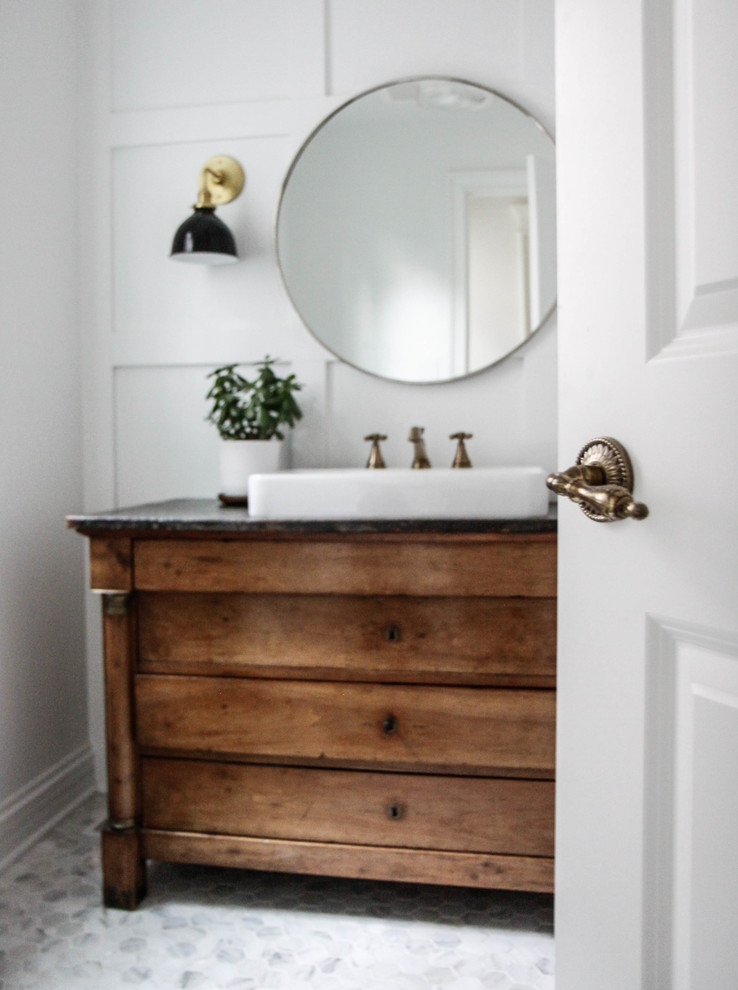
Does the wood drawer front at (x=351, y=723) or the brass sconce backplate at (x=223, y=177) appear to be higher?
the brass sconce backplate at (x=223, y=177)

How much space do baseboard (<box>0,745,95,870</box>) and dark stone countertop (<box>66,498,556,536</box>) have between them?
0.79 meters

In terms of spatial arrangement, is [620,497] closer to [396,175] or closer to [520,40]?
[396,175]

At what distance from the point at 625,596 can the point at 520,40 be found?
5.86 ft

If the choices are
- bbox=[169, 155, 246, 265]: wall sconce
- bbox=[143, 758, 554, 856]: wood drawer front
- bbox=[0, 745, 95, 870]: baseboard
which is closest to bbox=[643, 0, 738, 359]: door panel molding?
bbox=[143, 758, 554, 856]: wood drawer front

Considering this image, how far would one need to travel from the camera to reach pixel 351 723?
1.59 meters

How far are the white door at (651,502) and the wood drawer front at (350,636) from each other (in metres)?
0.82

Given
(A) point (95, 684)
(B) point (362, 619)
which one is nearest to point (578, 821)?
(B) point (362, 619)

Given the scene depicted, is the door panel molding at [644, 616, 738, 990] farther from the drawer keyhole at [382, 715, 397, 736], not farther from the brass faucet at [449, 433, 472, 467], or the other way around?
the brass faucet at [449, 433, 472, 467]

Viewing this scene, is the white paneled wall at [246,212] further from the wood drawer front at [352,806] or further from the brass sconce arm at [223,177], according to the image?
the wood drawer front at [352,806]

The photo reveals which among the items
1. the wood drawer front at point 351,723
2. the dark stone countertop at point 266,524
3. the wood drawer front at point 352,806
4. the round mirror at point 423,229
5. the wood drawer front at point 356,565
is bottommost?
the wood drawer front at point 352,806

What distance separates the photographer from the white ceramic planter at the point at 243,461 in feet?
6.40

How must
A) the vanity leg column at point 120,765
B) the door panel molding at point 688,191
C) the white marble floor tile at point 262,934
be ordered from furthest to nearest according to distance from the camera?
the vanity leg column at point 120,765, the white marble floor tile at point 262,934, the door panel molding at point 688,191

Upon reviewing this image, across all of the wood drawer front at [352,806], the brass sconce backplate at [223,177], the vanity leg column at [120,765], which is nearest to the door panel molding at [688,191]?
the wood drawer front at [352,806]

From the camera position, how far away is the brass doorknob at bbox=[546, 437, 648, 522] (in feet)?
1.91
